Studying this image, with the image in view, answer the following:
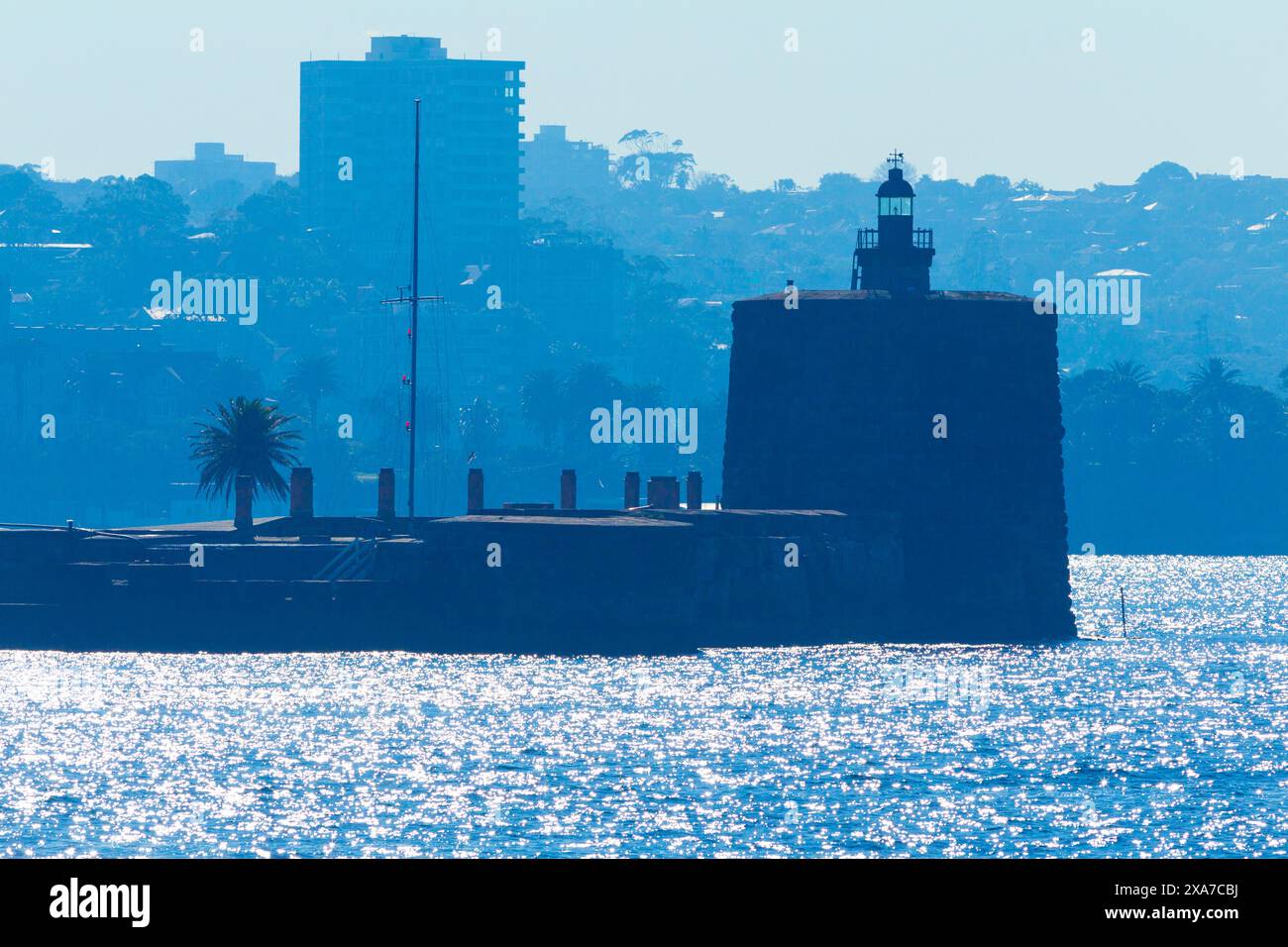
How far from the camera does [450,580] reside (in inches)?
3211

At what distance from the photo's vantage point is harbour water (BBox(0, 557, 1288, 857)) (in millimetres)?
46688

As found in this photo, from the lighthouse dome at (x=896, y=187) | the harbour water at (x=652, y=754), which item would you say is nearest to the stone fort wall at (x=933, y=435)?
the harbour water at (x=652, y=754)


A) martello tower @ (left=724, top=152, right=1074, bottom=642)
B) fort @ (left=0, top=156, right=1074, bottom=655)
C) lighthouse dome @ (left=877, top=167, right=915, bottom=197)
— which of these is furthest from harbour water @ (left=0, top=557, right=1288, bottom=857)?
lighthouse dome @ (left=877, top=167, right=915, bottom=197)

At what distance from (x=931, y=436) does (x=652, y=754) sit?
3478 cm

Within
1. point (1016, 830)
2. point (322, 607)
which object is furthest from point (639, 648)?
point (1016, 830)

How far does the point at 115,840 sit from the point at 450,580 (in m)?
36.3

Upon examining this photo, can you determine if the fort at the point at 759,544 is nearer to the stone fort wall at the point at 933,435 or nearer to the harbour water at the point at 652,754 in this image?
the stone fort wall at the point at 933,435

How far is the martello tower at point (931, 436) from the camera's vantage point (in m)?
91.7

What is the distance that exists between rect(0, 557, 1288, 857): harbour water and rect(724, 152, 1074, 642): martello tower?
3142 mm

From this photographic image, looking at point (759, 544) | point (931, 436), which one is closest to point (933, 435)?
point (931, 436)

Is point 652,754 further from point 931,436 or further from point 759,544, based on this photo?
point 931,436

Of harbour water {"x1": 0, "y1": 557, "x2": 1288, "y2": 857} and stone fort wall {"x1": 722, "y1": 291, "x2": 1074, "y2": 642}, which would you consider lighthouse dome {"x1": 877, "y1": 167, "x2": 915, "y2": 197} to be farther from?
harbour water {"x1": 0, "y1": 557, "x2": 1288, "y2": 857}

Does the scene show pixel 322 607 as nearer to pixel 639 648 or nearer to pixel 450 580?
pixel 450 580

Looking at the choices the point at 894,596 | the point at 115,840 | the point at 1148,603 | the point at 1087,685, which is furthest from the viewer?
the point at 1148,603
